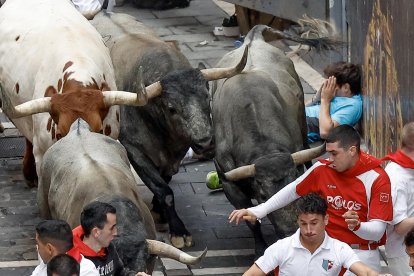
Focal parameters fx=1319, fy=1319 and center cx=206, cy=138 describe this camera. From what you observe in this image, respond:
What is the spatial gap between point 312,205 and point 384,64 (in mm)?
4962

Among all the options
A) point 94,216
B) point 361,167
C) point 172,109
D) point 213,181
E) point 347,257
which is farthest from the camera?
point 213,181

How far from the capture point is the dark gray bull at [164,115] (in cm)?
1215

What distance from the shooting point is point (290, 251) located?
888 centimetres

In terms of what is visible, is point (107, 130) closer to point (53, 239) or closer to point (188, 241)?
point (188, 241)

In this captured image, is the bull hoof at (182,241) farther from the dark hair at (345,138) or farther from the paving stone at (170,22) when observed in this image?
the paving stone at (170,22)

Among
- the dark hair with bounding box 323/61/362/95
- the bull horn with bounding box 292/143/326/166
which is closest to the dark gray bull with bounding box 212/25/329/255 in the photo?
the bull horn with bounding box 292/143/326/166

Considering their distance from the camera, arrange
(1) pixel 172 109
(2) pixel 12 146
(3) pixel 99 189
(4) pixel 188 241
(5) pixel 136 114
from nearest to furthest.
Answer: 1. (3) pixel 99 189
2. (1) pixel 172 109
3. (4) pixel 188 241
4. (5) pixel 136 114
5. (2) pixel 12 146

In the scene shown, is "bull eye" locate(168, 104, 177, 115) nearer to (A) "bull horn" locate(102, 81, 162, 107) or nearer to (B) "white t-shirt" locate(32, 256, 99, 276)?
(A) "bull horn" locate(102, 81, 162, 107)

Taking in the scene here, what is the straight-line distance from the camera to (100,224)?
8.90 metres

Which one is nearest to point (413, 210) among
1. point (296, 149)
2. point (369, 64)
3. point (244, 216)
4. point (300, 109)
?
point (244, 216)

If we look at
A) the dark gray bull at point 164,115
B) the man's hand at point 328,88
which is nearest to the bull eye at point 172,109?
the dark gray bull at point 164,115

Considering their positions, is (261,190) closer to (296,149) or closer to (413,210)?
(296,149)

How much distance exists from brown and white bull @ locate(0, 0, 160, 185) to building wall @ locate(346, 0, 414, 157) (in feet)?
7.70

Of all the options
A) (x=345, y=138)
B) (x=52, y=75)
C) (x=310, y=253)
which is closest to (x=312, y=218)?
(x=310, y=253)
